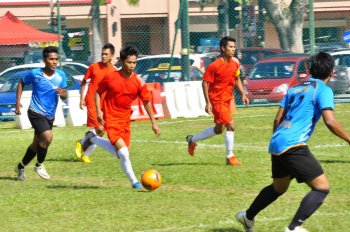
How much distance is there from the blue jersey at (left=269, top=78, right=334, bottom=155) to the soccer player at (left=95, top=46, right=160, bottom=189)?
3.68m

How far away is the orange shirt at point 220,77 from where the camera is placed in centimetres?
1533

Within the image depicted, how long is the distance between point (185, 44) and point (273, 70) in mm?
2707

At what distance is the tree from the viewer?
33.2 m

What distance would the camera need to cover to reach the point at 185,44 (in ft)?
89.5

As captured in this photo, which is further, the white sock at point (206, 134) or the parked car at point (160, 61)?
the parked car at point (160, 61)

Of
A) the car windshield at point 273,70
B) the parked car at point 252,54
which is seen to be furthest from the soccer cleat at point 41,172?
the parked car at point 252,54

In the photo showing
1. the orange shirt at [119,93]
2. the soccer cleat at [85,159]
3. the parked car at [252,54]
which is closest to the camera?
the orange shirt at [119,93]

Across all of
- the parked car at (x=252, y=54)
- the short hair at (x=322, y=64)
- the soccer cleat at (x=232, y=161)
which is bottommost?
the soccer cleat at (x=232, y=161)

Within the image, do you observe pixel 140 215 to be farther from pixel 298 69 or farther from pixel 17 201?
pixel 298 69

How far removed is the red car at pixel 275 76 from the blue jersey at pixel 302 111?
729 inches

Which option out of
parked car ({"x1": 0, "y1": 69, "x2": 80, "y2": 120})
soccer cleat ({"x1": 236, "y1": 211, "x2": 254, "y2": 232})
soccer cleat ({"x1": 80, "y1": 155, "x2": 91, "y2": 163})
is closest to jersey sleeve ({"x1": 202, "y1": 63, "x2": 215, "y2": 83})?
soccer cleat ({"x1": 80, "y1": 155, "x2": 91, "y2": 163})

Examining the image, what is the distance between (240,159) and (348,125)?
243 inches

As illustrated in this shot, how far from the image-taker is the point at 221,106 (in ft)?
49.9

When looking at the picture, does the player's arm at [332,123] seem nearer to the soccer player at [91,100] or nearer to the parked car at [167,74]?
the soccer player at [91,100]
